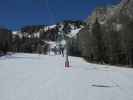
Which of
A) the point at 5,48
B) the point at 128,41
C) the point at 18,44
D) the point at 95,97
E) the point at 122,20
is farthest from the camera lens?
the point at 18,44

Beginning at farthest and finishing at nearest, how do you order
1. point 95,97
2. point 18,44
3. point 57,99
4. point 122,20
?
point 18,44, point 122,20, point 95,97, point 57,99

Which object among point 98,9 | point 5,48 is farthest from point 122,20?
point 5,48

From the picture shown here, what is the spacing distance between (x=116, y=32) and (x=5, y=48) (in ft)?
193

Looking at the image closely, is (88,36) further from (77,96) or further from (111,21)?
(77,96)

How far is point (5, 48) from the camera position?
110938 millimetres

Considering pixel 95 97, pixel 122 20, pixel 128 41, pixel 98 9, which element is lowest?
pixel 95 97

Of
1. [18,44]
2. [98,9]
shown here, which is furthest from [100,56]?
[18,44]

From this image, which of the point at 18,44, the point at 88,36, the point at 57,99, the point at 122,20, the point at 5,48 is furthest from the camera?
the point at 18,44

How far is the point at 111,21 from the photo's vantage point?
228ft

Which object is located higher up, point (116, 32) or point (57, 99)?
point (116, 32)

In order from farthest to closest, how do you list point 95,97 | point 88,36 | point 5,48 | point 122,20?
1. point 5,48
2. point 88,36
3. point 122,20
4. point 95,97

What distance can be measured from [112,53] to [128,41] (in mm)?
8832

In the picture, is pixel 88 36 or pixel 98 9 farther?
pixel 98 9

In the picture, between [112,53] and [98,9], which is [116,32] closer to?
[112,53]
